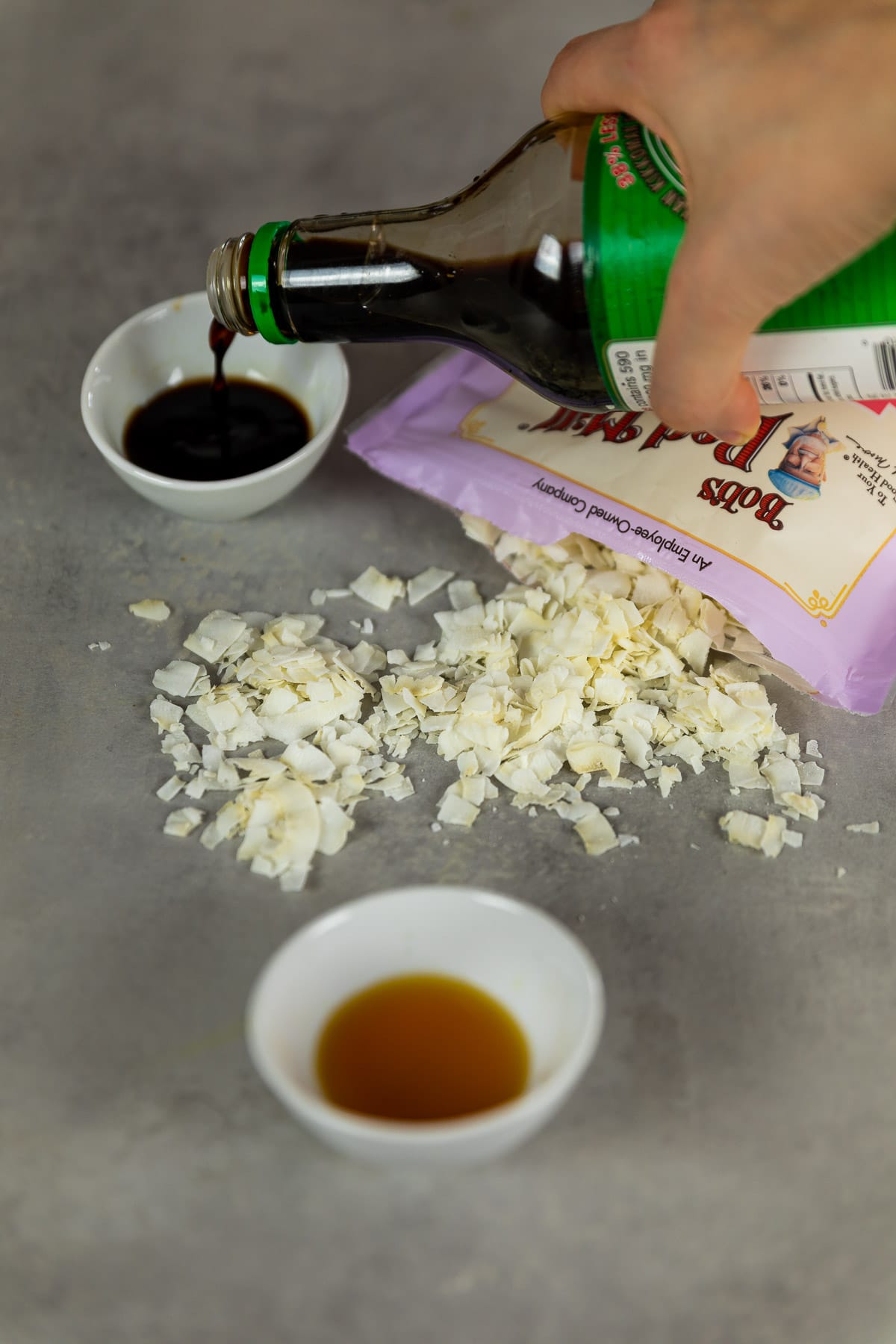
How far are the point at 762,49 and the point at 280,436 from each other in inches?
24.9

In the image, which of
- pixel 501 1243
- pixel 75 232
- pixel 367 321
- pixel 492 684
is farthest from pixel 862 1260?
pixel 75 232

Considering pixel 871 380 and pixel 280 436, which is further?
pixel 280 436

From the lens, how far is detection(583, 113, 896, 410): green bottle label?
0.92 meters

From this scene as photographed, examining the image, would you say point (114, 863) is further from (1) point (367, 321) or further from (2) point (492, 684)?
(1) point (367, 321)

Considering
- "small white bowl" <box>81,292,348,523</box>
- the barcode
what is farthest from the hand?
"small white bowl" <box>81,292,348,523</box>

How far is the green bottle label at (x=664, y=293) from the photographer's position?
92cm

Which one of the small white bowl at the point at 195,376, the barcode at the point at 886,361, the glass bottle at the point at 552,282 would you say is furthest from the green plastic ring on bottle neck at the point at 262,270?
the barcode at the point at 886,361

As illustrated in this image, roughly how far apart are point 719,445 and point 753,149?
415 millimetres

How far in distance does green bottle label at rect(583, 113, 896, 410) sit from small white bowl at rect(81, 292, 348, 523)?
37 cm

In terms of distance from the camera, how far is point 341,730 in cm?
114

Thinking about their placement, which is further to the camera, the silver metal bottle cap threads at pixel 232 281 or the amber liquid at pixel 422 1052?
the silver metal bottle cap threads at pixel 232 281

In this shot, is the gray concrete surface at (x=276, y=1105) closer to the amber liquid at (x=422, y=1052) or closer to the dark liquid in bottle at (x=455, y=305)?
the amber liquid at (x=422, y=1052)

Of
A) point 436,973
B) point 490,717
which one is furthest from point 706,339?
point 436,973

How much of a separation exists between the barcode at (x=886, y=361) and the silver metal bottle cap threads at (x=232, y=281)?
53cm
